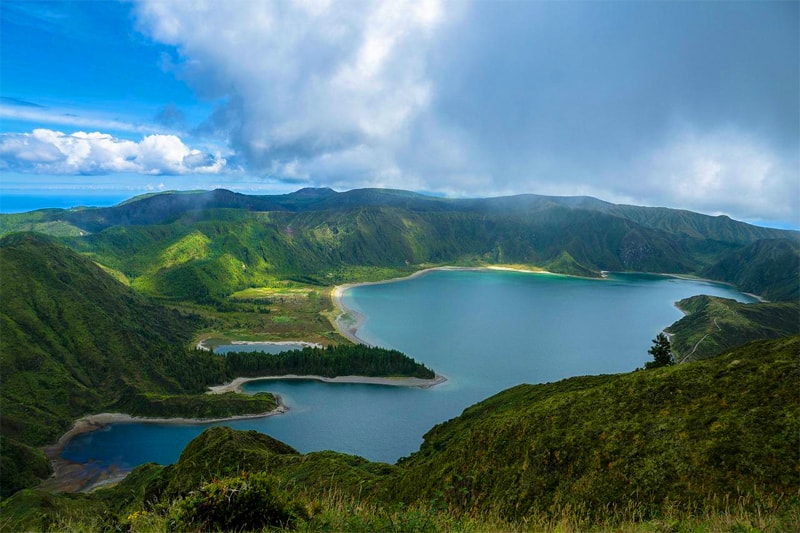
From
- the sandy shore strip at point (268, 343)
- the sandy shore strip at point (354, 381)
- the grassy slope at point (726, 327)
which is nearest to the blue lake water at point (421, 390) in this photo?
the sandy shore strip at point (354, 381)

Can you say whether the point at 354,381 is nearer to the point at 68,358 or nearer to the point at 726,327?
the point at 68,358

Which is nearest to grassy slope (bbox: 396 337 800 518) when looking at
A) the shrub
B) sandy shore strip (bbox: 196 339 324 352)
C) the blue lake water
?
the shrub

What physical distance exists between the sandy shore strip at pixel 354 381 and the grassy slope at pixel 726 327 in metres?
73.6


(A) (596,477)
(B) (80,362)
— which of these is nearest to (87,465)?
(B) (80,362)

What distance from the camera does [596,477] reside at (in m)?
17.0

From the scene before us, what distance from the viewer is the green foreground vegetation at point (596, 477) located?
8.01 metres

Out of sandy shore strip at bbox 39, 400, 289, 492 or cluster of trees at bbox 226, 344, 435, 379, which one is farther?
cluster of trees at bbox 226, 344, 435, 379

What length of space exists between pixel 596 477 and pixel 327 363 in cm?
11851

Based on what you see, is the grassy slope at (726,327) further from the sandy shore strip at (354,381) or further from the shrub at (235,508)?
the shrub at (235,508)

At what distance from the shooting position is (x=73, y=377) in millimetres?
112500

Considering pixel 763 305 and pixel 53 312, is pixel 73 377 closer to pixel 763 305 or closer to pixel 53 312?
pixel 53 312

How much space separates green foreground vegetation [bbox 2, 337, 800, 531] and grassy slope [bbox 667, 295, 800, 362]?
398ft

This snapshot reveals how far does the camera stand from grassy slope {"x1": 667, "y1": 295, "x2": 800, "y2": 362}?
420 ft

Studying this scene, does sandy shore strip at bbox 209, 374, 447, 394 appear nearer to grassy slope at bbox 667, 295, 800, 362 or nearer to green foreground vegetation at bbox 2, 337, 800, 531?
grassy slope at bbox 667, 295, 800, 362
